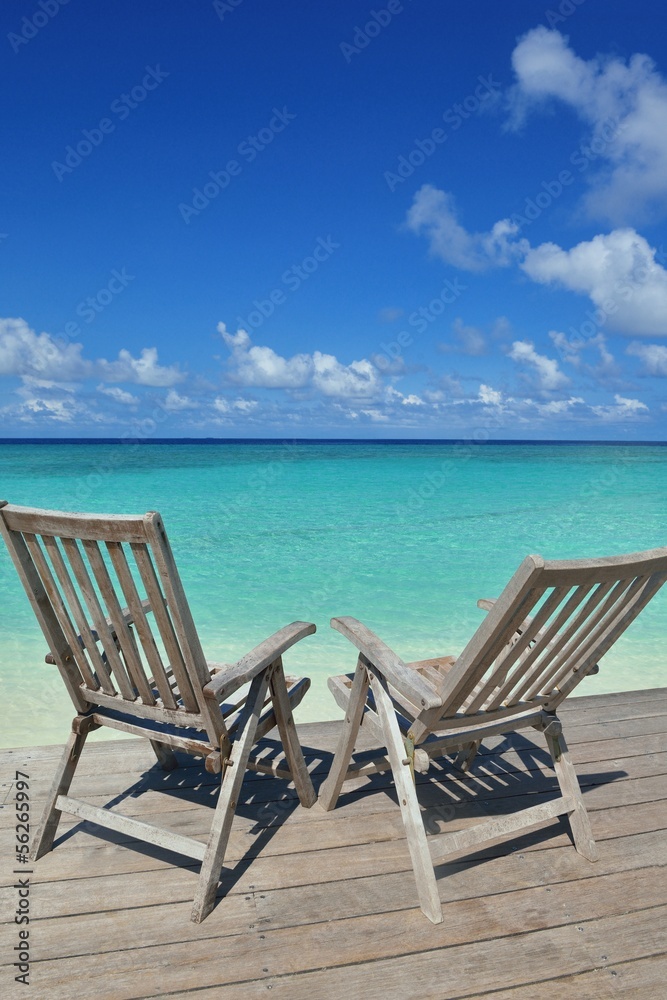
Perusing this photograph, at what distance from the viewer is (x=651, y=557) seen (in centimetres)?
197

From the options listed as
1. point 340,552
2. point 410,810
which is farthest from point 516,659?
point 340,552

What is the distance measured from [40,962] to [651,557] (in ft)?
6.80

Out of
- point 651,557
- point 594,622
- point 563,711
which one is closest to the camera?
point 651,557

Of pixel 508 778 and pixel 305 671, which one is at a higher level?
pixel 508 778

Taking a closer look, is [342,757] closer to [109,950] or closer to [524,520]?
[109,950]

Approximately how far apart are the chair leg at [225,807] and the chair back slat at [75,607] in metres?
0.46

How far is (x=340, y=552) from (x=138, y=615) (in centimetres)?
865

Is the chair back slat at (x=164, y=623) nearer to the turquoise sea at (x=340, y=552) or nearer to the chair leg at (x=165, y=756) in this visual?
the chair leg at (x=165, y=756)

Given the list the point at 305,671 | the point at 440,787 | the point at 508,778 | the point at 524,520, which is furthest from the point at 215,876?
the point at 524,520

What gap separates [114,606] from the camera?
78.4 inches

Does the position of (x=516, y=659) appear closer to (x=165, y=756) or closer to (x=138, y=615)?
(x=138, y=615)

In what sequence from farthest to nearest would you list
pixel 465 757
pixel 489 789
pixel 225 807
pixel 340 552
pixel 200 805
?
1. pixel 340 552
2. pixel 465 757
3. pixel 489 789
4. pixel 200 805
5. pixel 225 807

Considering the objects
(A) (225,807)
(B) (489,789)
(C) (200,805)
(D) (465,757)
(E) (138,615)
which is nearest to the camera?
(E) (138,615)

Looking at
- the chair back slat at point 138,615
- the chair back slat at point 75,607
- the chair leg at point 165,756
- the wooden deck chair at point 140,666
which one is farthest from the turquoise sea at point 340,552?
the chair back slat at point 138,615
